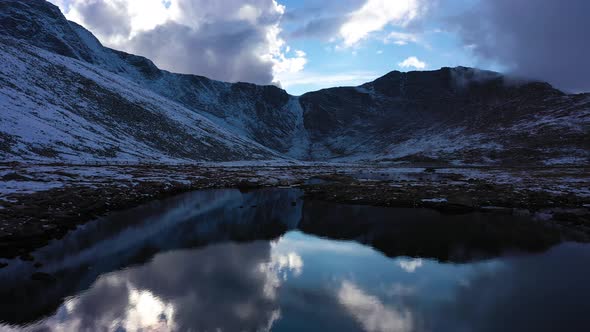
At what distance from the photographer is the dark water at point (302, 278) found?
1609cm

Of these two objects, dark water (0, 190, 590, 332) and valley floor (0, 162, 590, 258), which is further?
valley floor (0, 162, 590, 258)

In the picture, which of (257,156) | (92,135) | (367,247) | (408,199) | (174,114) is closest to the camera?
(367,247)

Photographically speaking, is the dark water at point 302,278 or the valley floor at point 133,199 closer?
the dark water at point 302,278

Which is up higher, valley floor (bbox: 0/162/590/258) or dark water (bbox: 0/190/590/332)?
valley floor (bbox: 0/162/590/258)

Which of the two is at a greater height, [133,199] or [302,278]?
[133,199]

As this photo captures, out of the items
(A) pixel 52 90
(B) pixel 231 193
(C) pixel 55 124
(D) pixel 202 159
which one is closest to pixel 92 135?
(C) pixel 55 124

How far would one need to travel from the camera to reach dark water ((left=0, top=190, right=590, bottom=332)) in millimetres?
16094

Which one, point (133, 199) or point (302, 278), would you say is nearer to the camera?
point (302, 278)

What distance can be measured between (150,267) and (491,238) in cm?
2813

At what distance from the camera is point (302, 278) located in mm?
21859

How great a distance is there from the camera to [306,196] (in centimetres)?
5488

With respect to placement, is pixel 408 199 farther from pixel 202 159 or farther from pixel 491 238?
pixel 202 159

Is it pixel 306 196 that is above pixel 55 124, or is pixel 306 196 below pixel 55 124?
below

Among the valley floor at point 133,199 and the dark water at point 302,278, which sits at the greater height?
the valley floor at point 133,199
